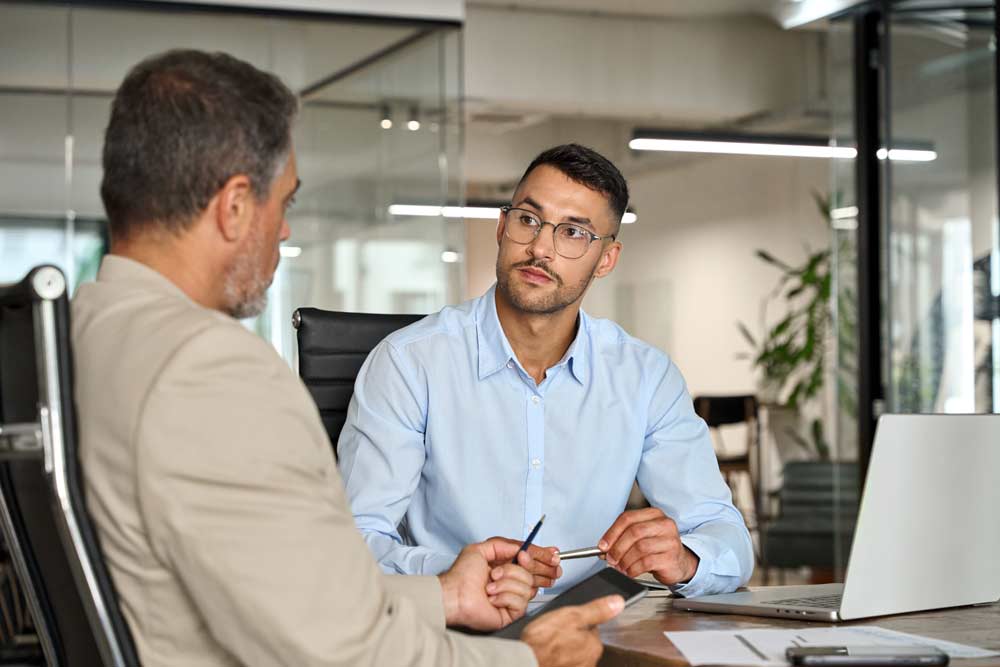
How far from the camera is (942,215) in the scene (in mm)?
5574

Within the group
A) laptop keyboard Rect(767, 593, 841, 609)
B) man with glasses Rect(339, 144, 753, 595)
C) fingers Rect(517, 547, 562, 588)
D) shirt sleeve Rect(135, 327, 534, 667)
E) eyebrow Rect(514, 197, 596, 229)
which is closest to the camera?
shirt sleeve Rect(135, 327, 534, 667)

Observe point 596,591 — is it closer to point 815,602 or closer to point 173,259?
point 815,602

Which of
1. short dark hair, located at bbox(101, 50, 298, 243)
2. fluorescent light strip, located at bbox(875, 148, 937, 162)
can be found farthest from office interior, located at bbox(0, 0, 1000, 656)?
short dark hair, located at bbox(101, 50, 298, 243)

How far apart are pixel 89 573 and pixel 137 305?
26 cm

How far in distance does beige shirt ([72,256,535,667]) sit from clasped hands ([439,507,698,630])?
27 cm

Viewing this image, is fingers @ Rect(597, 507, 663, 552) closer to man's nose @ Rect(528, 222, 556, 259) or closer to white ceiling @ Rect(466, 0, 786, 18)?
man's nose @ Rect(528, 222, 556, 259)

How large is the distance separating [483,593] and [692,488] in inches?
28.9

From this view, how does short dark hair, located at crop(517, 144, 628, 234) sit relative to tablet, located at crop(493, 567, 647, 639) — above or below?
above

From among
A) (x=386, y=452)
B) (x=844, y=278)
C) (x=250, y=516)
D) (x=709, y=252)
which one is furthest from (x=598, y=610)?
(x=709, y=252)

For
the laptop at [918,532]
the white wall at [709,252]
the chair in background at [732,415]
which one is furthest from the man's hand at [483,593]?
the white wall at [709,252]

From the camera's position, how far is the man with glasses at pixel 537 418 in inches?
81.6

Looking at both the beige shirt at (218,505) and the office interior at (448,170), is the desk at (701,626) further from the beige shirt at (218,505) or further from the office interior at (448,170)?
the office interior at (448,170)

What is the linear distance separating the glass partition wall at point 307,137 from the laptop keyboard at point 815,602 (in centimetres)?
408

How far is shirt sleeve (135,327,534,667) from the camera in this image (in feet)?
3.56
